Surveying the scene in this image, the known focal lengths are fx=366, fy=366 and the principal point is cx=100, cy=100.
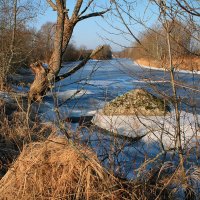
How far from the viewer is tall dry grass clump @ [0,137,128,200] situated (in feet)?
11.8

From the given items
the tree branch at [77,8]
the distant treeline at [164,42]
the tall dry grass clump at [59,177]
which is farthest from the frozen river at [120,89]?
the tree branch at [77,8]

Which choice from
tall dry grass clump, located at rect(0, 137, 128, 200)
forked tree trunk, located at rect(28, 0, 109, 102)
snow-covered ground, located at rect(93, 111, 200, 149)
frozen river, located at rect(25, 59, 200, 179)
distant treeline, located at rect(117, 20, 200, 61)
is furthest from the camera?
forked tree trunk, located at rect(28, 0, 109, 102)

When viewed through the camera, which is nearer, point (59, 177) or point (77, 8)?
point (59, 177)

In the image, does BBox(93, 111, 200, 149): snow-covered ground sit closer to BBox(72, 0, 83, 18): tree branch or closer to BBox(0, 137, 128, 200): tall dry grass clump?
BBox(0, 137, 128, 200): tall dry grass clump

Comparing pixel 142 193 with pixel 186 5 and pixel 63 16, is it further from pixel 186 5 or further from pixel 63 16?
pixel 63 16

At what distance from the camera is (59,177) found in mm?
3758

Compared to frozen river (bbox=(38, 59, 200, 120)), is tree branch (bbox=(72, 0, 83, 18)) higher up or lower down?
higher up

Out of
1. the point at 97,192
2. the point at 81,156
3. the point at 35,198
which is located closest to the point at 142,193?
the point at 97,192

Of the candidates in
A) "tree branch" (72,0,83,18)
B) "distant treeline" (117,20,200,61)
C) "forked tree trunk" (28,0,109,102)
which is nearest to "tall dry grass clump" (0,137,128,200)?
"distant treeline" (117,20,200,61)

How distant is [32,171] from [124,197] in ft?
3.24

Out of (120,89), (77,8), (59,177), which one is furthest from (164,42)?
(120,89)

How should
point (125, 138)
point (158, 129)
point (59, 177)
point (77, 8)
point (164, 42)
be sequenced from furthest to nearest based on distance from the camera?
point (77, 8)
point (125, 138)
point (158, 129)
point (59, 177)
point (164, 42)

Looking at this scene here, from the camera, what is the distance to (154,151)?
21.5 ft

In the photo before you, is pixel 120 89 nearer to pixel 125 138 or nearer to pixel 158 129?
pixel 125 138
